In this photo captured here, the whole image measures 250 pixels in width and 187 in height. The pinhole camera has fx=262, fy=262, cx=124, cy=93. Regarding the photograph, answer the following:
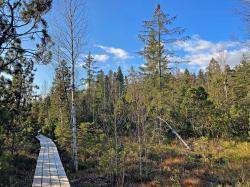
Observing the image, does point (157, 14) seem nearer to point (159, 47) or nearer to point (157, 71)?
point (159, 47)

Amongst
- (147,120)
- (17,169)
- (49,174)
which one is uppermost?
(147,120)

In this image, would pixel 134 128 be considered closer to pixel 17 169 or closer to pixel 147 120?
pixel 147 120

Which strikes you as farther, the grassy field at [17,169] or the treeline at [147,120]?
the treeline at [147,120]

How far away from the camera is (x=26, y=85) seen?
1298cm

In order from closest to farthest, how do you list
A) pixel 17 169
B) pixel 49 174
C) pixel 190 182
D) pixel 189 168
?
pixel 49 174 → pixel 190 182 → pixel 17 169 → pixel 189 168

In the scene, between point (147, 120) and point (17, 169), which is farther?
point (147, 120)

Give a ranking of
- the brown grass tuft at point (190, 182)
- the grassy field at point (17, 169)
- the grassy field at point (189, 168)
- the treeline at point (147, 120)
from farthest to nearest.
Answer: the treeline at point (147, 120) < the grassy field at point (189, 168) < the brown grass tuft at point (190, 182) < the grassy field at point (17, 169)

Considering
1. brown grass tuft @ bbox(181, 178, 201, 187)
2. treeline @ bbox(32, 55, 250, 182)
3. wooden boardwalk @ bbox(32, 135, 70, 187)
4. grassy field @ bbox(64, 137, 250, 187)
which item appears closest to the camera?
wooden boardwalk @ bbox(32, 135, 70, 187)

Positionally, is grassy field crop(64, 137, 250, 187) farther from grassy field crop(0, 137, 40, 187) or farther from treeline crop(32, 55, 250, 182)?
grassy field crop(0, 137, 40, 187)

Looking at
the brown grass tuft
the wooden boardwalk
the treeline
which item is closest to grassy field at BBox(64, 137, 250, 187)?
the brown grass tuft

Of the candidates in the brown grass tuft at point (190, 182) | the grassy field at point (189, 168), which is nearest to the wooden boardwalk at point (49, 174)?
the grassy field at point (189, 168)

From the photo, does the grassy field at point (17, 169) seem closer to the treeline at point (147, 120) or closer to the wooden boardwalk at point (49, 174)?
the wooden boardwalk at point (49, 174)

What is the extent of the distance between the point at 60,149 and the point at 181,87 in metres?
10.4

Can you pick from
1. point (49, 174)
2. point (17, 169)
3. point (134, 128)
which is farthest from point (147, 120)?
point (17, 169)
